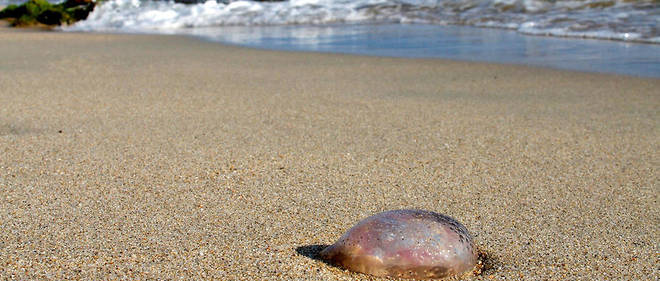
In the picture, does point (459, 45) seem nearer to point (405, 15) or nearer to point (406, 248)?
point (405, 15)

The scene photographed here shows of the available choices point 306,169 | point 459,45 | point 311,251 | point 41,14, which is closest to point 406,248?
point 311,251

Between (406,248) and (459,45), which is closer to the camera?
(406,248)

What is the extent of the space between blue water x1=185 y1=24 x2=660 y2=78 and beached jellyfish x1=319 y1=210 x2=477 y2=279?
2.99 m

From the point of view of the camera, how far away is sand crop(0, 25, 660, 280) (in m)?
1.56

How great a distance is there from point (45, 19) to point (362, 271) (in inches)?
301

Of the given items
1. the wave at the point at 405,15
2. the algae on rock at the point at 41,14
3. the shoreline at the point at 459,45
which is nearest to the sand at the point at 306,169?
the shoreline at the point at 459,45

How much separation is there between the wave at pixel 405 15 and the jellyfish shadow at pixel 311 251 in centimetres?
461

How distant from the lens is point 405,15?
8.10m

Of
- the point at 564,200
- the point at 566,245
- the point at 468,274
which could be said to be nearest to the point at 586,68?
the point at 564,200

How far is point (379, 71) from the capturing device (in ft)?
14.1

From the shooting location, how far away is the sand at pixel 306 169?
1562 millimetres

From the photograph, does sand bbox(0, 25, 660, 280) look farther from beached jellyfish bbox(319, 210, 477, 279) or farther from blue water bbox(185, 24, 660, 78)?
blue water bbox(185, 24, 660, 78)

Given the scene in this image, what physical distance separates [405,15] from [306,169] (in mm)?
6149

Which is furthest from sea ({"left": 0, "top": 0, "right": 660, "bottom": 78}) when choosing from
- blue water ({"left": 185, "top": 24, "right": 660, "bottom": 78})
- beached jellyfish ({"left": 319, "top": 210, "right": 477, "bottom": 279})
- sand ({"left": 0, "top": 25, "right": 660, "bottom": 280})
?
beached jellyfish ({"left": 319, "top": 210, "right": 477, "bottom": 279})
